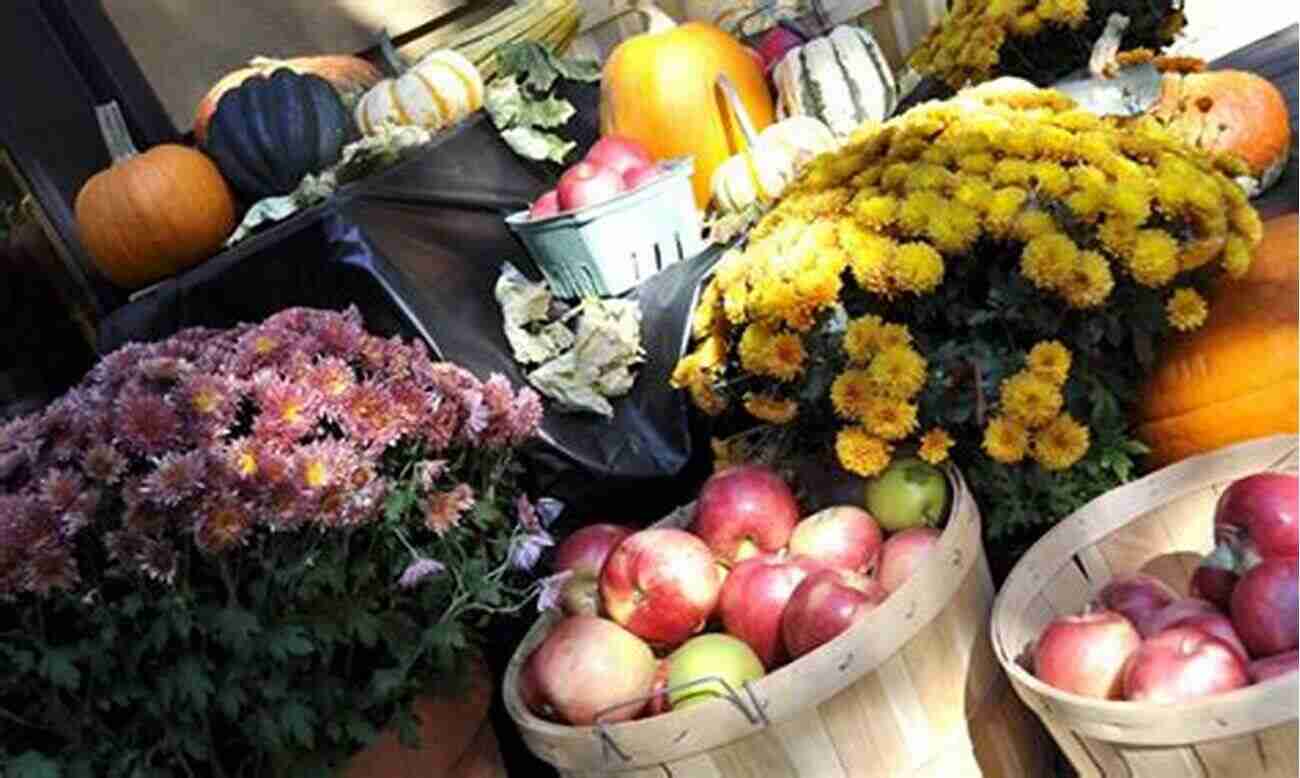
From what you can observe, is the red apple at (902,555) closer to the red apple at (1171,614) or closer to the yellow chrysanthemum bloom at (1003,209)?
the red apple at (1171,614)

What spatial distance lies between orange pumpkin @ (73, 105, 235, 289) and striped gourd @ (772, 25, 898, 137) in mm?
1222

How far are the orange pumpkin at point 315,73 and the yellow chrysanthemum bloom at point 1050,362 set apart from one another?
1790mm

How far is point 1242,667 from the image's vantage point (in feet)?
4.04

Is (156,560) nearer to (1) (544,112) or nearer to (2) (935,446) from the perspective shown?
(2) (935,446)

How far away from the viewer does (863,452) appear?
5.63ft

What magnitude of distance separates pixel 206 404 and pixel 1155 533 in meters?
1.18

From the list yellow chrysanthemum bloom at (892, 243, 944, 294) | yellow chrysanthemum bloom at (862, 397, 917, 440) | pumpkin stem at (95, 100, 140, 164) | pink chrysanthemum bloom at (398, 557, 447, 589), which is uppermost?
pumpkin stem at (95, 100, 140, 164)

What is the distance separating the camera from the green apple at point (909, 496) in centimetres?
173

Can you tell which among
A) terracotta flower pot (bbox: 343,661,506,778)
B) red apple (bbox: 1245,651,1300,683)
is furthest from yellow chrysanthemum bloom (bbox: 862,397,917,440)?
terracotta flower pot (bbox: 343,661,506,778)

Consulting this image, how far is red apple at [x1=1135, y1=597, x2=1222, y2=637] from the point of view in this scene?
1.35 metres

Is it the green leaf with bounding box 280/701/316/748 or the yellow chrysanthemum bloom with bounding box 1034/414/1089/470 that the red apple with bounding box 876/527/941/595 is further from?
the green leaf with bounding box 280/701/316/748

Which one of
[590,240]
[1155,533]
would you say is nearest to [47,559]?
[590,240]

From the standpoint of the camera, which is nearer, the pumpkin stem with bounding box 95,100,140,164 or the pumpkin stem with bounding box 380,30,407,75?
the pumpkin stem with bounding box 95,100,140,164

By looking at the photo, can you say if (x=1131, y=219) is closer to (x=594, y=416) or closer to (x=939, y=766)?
(x=939, y=766)
